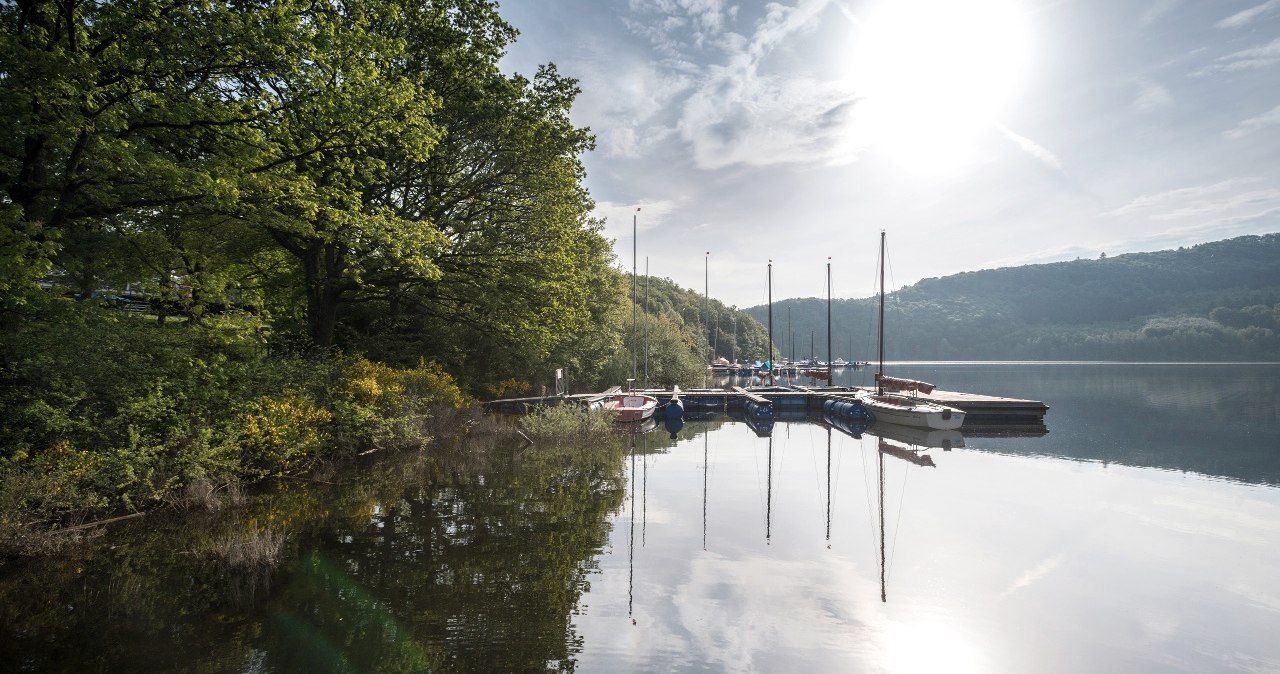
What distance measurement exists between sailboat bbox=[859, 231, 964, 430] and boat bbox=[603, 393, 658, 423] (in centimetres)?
1446

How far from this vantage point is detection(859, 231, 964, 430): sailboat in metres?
32.9

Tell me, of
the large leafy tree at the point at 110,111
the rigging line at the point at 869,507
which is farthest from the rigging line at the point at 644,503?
the large leafy tree at the point at 110,111

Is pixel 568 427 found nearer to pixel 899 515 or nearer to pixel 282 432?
pixel 282 432

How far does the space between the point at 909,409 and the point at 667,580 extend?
28169 mm

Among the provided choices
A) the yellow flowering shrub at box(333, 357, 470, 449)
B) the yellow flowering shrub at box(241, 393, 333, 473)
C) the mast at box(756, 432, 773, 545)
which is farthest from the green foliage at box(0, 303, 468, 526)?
the mast at box(756, 432, 773, 545)

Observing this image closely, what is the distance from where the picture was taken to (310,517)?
1225 centimetres

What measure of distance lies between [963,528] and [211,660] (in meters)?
14.3

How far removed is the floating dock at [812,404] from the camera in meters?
32.4

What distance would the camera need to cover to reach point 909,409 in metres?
33.6

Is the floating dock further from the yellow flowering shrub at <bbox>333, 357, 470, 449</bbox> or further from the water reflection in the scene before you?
the water reflection

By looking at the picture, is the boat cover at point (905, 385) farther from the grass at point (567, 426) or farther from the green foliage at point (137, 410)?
the green foliage at point (137, 410)

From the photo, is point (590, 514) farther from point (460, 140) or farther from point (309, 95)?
point (460, 140)

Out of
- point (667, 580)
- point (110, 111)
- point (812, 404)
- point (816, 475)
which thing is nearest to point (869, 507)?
point (816, 475)

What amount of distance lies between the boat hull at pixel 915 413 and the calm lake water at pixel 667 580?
14.1 metres
